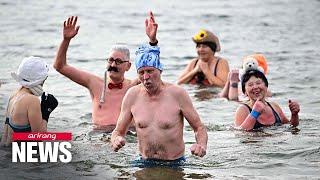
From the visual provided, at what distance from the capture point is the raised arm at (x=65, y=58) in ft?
36.1

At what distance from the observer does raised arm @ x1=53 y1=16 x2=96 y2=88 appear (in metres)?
11.0

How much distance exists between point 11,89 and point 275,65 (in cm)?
665

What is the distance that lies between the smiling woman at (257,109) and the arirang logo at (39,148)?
261 centimetres

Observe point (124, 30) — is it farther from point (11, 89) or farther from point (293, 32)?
point (11, 89)

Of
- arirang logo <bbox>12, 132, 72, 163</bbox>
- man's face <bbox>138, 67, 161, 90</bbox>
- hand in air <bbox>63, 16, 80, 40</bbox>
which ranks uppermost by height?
hand in air <bbox>63, 16, 80, 40</bbox>

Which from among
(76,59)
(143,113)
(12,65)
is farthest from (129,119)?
(76,59)

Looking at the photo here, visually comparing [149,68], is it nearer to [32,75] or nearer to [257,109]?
[32,75]

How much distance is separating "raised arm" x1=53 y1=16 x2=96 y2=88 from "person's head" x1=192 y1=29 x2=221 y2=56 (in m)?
4.49

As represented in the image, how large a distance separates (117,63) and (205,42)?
4.65 m

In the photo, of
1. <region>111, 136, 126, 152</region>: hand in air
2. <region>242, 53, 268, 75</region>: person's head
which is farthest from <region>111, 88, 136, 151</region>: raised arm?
<region>242, 53, 268, 75</region>: person's head

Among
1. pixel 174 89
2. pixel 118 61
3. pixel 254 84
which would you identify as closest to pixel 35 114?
pixel 174 89

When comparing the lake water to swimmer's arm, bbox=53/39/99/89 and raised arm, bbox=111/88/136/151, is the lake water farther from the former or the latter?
swimmer's arm, bbox=53/39/99/89

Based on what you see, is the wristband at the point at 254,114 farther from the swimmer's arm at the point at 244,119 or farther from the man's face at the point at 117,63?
the man's face at the point at 117,63

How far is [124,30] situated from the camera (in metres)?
25.7
